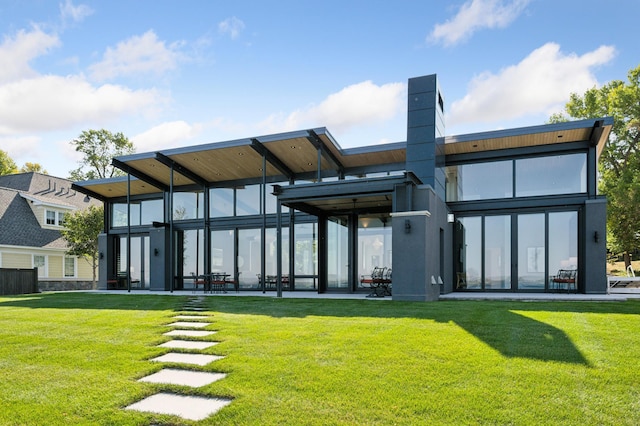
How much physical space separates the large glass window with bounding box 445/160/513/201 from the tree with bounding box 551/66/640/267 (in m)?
11.9

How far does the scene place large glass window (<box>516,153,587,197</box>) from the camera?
13305 millimetres

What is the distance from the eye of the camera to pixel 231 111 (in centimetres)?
1526

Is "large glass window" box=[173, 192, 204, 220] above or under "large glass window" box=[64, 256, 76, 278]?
above

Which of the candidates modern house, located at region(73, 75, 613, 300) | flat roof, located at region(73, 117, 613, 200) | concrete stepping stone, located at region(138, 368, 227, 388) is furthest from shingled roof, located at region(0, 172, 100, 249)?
concrete stepping stone, located at region(138, 368, 227, 388)

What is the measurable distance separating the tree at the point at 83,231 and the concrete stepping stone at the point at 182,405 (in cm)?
2060

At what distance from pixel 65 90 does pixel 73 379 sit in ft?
57.9

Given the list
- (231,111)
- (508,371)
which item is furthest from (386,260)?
(508,371)

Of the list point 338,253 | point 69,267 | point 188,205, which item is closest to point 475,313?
point 338,253

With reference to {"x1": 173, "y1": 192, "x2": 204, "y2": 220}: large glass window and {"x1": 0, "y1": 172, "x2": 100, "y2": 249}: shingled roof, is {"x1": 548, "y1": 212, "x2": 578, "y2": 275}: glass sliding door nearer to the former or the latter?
{"x1": 173, "y1": 192, "x2": 204, "y2": 220}: large glass window

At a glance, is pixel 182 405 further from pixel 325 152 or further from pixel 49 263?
pixel 49 263

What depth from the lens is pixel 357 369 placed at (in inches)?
176

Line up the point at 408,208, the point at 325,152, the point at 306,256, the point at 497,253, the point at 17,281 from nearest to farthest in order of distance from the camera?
the point at 408,208 → the point at 325,152 → the point at 497,253 → the point at 306,256 → the point at 17,281

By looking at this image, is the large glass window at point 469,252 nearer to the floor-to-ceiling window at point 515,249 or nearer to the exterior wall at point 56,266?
the floor-to-ceiling window at point 515,249

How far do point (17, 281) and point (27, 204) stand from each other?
8004 millimetres
